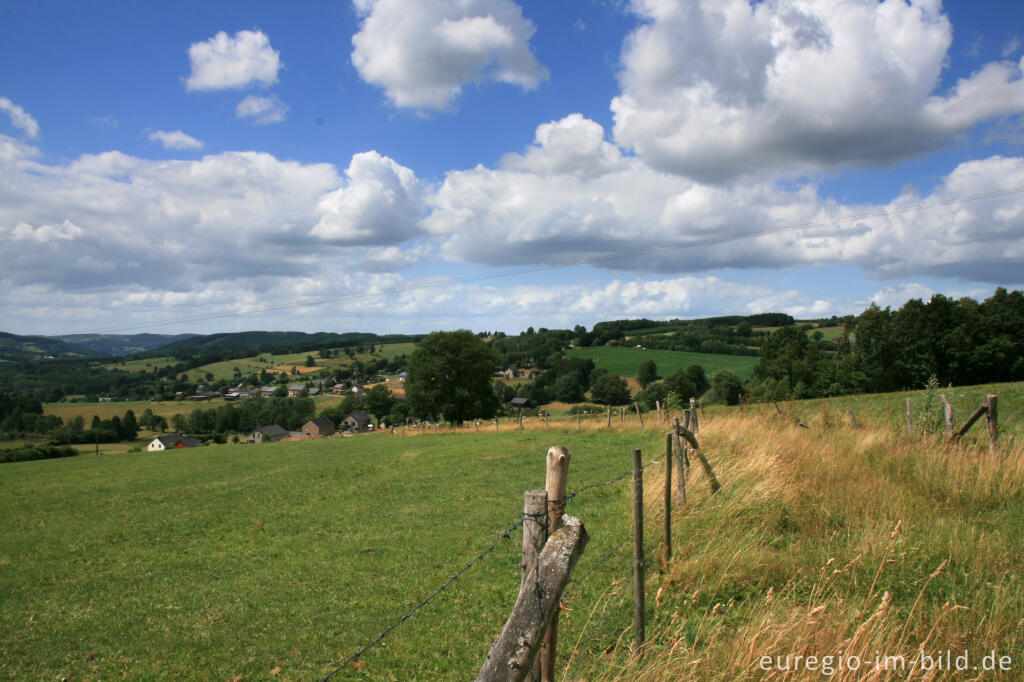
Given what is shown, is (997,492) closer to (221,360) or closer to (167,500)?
(167,500)

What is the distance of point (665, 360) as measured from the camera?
3969 inches

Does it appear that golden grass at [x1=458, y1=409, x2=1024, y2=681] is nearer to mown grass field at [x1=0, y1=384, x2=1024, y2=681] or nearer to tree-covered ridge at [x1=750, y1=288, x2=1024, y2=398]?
mown grass field at [x1=0, y1=384, x2=1024, y2=681]

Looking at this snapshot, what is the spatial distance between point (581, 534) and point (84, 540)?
17.1 meters

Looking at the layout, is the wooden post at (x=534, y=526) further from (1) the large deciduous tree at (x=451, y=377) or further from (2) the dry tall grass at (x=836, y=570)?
(1) the large deciduous tree at (x=451, y=377)

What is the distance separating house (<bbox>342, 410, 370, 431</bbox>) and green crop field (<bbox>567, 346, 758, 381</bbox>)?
39950 millimetres

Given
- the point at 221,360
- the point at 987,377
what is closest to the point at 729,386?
the point at 987,377

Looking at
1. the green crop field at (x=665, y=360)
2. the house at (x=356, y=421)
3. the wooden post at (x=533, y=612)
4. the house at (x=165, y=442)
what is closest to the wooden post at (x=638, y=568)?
the wooden post at (x=533, y=612)

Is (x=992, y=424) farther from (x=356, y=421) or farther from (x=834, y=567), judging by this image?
(x=356, y=421)

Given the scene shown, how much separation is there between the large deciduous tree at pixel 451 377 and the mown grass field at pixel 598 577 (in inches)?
1701

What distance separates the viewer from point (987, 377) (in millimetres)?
66250

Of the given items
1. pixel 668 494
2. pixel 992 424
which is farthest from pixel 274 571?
pixel 992 424

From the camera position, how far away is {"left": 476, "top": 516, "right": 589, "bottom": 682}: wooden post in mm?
2479

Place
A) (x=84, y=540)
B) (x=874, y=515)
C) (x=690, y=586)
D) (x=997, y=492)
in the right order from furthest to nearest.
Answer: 1. (x=84, y=540)
2. (x=997, y=492)
3. (x=874, y=515)
4. (x=690, y=586)

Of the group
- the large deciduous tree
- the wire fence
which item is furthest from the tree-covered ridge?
the wire fence
